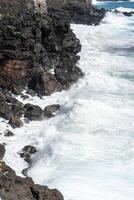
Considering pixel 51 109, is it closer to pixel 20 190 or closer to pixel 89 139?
pixel 89 139

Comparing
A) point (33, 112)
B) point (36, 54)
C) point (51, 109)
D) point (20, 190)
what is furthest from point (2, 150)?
point (36, 54)

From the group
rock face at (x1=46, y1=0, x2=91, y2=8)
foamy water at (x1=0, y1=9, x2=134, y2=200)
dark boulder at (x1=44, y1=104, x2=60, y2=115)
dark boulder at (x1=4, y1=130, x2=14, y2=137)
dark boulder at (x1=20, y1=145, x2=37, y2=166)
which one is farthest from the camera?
rock face at (x1=46, y1=0, x2=91, y2=8)

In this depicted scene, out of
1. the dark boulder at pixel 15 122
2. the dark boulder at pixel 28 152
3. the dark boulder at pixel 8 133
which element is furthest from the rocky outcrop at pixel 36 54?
the dark boulder at pixel 28 152

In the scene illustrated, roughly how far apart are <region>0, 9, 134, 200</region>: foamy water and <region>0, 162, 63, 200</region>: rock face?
5.42 feet

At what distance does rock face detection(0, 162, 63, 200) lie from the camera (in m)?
11.8

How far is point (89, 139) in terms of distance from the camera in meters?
18.6

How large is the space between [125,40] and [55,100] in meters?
15.7

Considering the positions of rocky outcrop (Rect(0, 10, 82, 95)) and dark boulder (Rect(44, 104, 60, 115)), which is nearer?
dark boulder (Rect(44, 104, 60, 115))

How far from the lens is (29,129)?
66.5 ft

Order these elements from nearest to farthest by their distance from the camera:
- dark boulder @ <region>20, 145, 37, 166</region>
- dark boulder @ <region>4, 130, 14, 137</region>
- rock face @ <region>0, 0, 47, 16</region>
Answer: dark boulder @ <region>20, 145, 37, 166</region> < dark boulder @ <region>4, 130, 14, 137</region> < rock face @ <region>0, 0, 47, 16</region>

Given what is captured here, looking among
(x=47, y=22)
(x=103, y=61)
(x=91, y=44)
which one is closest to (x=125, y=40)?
(x=91, y=44)

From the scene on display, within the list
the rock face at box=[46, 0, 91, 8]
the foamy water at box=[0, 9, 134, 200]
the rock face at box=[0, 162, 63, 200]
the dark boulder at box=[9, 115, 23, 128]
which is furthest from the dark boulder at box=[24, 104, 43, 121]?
the rock face at box=[46, 0, 91, 8]

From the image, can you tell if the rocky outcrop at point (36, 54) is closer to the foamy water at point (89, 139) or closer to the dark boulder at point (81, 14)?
the foamy water at point (89, 139)

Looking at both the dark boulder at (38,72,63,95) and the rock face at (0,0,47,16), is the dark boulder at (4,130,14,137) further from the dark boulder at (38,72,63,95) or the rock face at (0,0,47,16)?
the rock face at (0,0,47,16)
